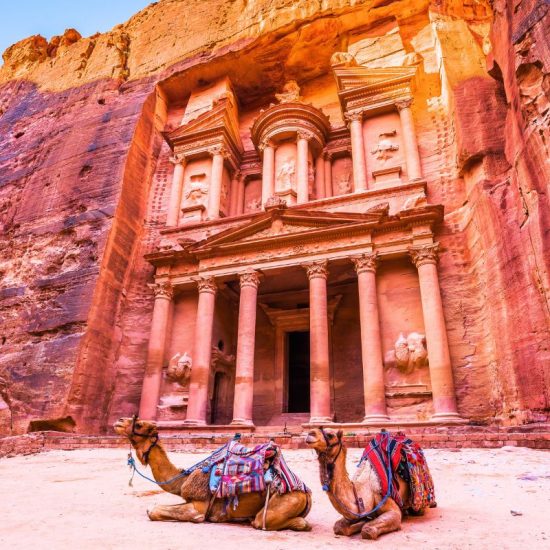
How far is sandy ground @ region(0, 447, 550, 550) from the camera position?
10.8ft

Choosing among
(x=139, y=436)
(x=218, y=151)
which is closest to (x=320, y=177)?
(x=218, y=151)

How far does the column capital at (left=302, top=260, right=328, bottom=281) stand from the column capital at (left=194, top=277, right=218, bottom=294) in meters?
3.36

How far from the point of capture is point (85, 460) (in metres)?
8.93

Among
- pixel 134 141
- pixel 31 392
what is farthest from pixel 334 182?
pixel 31 392

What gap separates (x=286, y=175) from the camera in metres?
17.7

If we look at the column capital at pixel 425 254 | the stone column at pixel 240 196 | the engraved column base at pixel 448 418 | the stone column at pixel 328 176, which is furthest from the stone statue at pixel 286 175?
the engraved column base at pixel 448 418

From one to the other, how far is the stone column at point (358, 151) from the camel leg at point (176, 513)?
13.3 m

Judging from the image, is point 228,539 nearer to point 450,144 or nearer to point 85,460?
point 85,460

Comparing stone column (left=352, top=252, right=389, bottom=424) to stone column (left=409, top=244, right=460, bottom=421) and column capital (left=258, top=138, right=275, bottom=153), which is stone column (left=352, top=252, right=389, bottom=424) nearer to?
stone column (left=409, top=244, right=460, bottom=421)

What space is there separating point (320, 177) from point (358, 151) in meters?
2.30

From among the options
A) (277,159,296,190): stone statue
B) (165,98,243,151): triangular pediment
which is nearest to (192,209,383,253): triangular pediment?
(277,159,296,190): stone statue

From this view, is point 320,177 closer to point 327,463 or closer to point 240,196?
point 240,196

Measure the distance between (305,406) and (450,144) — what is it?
10.8 metres

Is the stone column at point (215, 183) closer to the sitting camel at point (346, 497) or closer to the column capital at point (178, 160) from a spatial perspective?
the column capital at point (178, 160)
